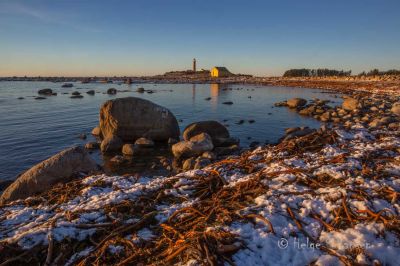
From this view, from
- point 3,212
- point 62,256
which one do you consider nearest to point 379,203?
point 62,256

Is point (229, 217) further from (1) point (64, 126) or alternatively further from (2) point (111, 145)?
(1) point (64, 126)

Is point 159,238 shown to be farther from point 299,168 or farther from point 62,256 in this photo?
point 299,168

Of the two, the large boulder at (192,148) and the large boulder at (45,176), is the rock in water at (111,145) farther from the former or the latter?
the large boulder at (45,176)

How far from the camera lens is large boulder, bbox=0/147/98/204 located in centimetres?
802

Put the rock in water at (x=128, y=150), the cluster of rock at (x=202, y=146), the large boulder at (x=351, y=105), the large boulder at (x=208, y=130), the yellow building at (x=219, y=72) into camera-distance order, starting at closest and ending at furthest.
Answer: the cluster of rock at (x=202, y=146)
the rock in water at (x=128, y=150)
the large boulder at (x=208, y=130)
the large boulder at (x=351, y=105)
the yellow building at (x=219, y=72)

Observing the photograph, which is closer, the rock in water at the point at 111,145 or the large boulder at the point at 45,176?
the large boulder at the point at 45,176

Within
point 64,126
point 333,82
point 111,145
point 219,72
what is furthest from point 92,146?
point 219,72

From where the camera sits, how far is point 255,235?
3.66m

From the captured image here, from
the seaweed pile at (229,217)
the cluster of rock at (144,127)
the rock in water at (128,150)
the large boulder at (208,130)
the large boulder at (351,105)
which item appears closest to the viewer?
the seaweed pile at (229,217)

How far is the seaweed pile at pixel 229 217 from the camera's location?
11.2 feet

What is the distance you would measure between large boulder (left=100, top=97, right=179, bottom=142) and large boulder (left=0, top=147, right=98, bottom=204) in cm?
722

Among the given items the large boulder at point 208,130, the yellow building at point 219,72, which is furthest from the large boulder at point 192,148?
the yellow building at point 219,72

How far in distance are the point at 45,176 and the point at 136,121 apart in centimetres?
810

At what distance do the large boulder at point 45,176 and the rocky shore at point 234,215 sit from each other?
85.4 inches
